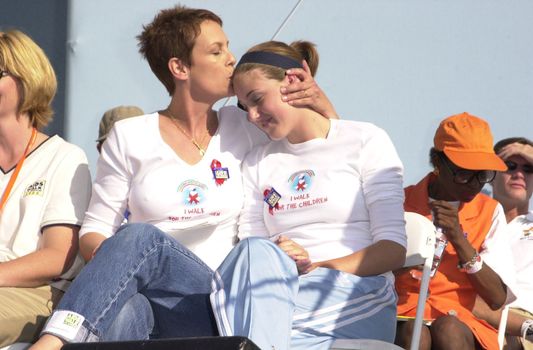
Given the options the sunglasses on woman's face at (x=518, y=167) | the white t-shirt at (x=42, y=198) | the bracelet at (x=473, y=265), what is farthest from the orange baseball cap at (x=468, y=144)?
the white t-shirt at (x=42, y=198)

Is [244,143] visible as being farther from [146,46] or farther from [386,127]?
[386,127]

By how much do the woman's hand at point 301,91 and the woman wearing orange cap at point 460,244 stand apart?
0.60 m

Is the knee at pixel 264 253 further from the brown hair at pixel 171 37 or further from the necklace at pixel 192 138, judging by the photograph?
the brown hair at pixel 171 37

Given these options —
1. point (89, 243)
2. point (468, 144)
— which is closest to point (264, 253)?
point (89, 243)

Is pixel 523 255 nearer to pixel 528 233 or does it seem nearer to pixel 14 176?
pixel 528 233

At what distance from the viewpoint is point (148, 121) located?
337cm

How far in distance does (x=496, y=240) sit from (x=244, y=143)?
0.98 m

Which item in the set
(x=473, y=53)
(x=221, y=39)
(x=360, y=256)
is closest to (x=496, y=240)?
(x=360, y=256)

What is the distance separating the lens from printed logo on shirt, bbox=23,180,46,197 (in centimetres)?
333

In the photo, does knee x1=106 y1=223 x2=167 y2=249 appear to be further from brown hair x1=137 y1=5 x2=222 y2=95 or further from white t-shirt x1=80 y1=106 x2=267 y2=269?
brown hair x1=137 y1=5 x2=222 y2=95

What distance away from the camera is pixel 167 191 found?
321cm

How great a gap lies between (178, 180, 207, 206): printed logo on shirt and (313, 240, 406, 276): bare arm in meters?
0.44

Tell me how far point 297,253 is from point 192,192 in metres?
0.51

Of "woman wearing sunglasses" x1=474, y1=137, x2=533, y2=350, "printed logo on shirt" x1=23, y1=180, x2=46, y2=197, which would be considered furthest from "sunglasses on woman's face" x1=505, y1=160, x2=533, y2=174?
"printed logo on shirt" x1=23, y1=180, x2=46, y2=197
